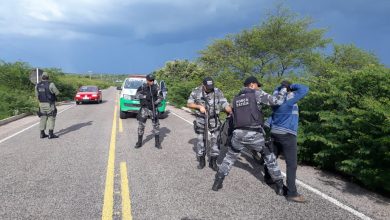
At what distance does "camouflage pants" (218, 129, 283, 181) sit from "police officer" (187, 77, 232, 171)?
1.32 metres

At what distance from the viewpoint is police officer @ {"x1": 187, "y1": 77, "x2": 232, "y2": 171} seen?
660cm

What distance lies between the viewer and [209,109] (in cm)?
668

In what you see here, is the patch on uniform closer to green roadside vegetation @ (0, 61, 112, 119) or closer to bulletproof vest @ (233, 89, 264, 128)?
bulletproof vest @ (233, 89, 264, 128)

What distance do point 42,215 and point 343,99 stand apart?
→ 18.8 ft

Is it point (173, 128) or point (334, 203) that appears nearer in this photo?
point (334, 203)

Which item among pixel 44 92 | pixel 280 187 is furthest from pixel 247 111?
pixel 44 92

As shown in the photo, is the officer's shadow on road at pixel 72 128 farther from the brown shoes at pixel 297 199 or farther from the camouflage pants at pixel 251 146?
the brown shoes at pixel 297 199

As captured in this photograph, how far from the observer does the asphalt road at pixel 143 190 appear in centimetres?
446

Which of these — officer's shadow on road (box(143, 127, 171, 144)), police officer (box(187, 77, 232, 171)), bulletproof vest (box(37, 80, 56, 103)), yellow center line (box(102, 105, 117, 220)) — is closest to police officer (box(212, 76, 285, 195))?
police officer (box(187, 77, 232, 171))

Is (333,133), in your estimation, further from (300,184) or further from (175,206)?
(175,206)

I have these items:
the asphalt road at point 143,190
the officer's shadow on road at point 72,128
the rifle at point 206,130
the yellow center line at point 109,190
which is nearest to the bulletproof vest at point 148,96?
the asphalt road at point 143,190

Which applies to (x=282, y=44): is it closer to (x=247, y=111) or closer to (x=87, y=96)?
(x=87, y=96)

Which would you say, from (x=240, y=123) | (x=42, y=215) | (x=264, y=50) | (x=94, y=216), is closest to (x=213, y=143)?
(x=240, y=123)

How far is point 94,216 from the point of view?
4301 millimetres
